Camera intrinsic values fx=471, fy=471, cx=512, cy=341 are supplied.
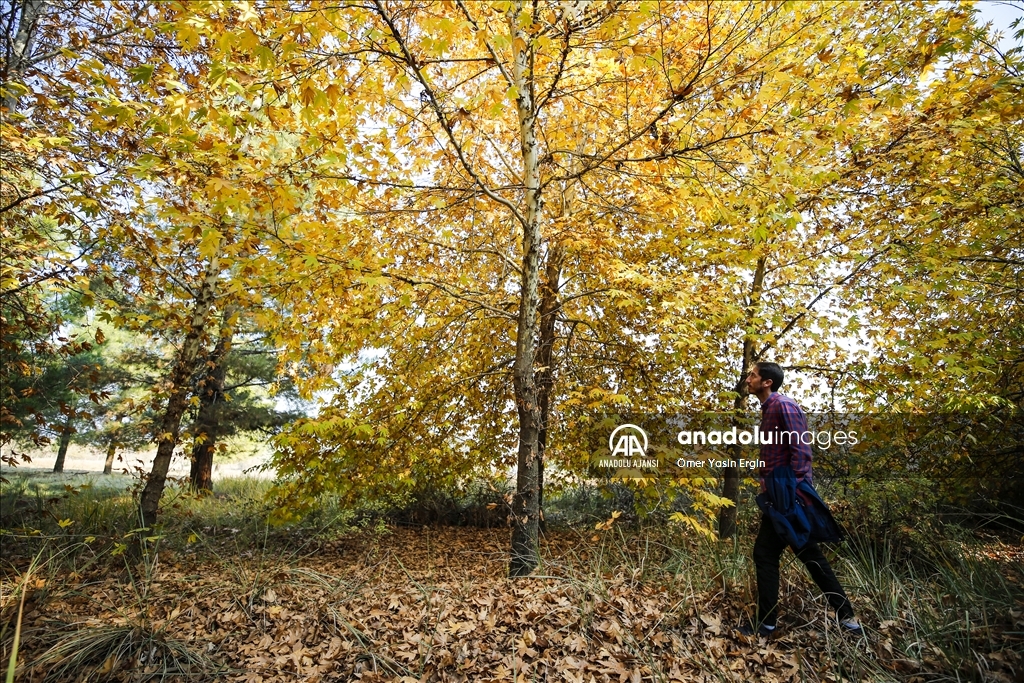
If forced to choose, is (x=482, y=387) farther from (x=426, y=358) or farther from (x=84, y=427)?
(x=84, y=427)

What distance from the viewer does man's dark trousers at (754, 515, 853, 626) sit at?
3.11 meters

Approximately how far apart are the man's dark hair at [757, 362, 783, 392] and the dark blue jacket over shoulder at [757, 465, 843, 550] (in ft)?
2.07

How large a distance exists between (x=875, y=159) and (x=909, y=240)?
111 cm

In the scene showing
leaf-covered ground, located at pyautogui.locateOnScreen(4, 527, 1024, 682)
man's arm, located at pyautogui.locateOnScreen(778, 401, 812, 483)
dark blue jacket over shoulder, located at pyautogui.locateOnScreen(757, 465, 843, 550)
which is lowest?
leaf-covered ground, located at pyautogui.locateOnScreen(4, 527, 1024, 682)

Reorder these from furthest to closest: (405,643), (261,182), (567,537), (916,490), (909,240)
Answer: (567,537) → (916,490) → (909,240) → (261,182) → (405,643)

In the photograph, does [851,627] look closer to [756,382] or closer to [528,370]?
[756,382]

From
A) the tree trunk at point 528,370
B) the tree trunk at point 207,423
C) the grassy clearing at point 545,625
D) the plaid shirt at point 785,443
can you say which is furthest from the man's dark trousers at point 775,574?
the tree trunk at point 207,423

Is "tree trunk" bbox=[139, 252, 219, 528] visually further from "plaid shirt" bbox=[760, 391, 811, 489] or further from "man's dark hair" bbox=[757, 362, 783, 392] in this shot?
"plaid shirt" bbox=[760, 391, 811, 489]

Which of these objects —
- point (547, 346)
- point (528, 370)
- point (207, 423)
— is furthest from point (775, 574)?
point (207, 423)

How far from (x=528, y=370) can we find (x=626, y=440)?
1.68 meters

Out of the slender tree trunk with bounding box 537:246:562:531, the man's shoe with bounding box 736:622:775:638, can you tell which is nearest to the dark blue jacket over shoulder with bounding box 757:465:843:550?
the man's shoe with bounding box 736:622:775:638

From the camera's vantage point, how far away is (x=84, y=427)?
5.95 metres

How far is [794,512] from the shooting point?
3.08 meters

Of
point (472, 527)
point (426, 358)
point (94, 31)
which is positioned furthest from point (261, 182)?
point (472, 527)
